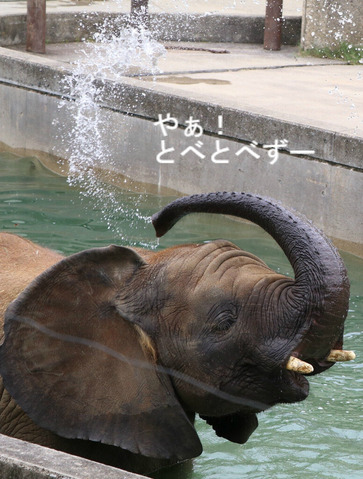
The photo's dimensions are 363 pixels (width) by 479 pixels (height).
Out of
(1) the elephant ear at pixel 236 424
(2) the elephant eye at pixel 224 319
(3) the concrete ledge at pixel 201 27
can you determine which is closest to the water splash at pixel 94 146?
(3) the concrete ledge at pixel 201 27

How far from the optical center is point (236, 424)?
370 cm

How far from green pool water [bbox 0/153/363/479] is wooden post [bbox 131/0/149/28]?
191 inches

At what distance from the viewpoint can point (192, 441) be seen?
11.6 feet

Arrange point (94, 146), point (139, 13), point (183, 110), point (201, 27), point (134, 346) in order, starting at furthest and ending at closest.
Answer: point (201, 27)
point (139, 13)
point (94, 146)
point (183, 110)
point (134, 346)

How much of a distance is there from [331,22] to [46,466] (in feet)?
42.3

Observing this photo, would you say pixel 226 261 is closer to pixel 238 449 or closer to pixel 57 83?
pixel 238 449

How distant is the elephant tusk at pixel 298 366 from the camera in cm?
311

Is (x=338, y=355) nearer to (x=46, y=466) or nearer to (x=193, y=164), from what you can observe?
(x=46, y=466)

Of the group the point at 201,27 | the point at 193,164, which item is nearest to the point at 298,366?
the point at 193,164

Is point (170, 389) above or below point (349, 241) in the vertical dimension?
above

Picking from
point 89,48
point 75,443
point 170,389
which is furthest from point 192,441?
point 89,48

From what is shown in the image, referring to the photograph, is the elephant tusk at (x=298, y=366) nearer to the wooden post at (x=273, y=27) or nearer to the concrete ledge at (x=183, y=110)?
the concrete ledge at (x=183, y=110)

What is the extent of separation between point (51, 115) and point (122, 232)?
108 inches

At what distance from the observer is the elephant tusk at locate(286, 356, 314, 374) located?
3113mm
